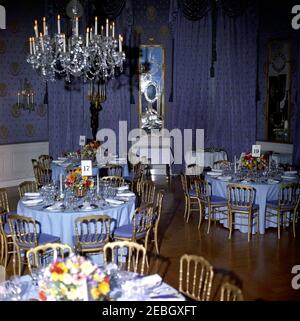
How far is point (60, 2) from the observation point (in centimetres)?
1232

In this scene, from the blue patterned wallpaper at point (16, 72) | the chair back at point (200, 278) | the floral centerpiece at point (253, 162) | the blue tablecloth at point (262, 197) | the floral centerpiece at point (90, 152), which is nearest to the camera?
the chair back at point (200, 278)

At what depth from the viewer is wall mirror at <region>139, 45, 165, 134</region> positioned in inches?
527

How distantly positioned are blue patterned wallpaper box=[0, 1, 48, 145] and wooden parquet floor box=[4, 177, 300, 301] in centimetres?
518

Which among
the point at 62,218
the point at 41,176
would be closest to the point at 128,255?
the point at 62,218

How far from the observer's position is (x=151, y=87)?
13.5m

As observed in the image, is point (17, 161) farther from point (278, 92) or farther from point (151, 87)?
point (278, 92)

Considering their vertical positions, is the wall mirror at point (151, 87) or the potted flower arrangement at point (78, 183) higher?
the wall mirror at point (151, 87)

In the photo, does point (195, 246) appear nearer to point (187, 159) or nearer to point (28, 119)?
point (187, 159)

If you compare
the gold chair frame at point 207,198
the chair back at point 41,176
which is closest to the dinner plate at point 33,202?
the gold chair frame at point 207,198

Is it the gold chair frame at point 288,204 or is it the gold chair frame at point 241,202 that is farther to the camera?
the gold chair frame at point 288,204

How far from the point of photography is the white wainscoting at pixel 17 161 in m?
11.5

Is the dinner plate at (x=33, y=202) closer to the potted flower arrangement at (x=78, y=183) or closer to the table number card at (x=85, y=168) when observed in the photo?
the potted flower arrangement at (x=78, y=183)

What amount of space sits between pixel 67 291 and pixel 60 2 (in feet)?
35.6

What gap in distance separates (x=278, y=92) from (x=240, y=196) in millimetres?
5228
